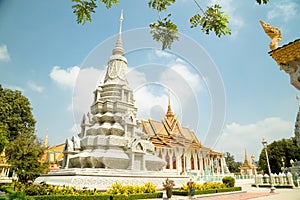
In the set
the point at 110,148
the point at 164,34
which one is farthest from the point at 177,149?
the point at 164,34

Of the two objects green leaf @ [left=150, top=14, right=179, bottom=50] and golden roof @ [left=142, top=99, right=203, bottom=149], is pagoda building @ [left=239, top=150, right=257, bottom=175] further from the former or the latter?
green leaf @ [left=150, top=14, right=179, bottom=50]

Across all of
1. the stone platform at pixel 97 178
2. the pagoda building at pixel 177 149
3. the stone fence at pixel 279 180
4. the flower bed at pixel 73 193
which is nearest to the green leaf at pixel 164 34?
the flower bed at pixel 73 193

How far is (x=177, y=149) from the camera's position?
34.1 metres

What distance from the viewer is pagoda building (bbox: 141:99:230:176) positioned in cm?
3226

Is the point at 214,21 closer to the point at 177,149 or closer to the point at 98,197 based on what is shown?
the point at 98,197

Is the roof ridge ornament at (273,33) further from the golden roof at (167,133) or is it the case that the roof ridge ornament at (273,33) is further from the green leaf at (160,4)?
the golden roof at (167,133)

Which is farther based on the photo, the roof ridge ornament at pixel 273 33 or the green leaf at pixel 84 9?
the roof ridge ornament at pixel 273 33

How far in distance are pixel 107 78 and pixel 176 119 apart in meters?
20.9

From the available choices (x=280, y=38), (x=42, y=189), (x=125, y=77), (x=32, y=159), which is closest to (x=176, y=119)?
(x=125, y=77)

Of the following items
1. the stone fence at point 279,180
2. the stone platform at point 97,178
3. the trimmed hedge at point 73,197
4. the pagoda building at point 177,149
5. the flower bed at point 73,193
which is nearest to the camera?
the trimmed hedge at point 73,197

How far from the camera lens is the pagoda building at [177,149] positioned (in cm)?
3226

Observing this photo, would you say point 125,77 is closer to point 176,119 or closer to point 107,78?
point 107,78

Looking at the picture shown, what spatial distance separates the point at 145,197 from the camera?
34.6 ft

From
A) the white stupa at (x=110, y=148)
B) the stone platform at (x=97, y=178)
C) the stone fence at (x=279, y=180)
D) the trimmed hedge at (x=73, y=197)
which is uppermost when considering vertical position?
the white stupa at (x=110, y=148)
